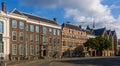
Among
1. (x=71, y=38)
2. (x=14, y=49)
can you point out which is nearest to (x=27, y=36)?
(x=14, y=49)

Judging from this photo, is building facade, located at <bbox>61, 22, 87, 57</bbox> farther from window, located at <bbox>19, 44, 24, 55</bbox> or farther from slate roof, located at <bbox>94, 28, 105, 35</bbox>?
window, located at <bbox>19, 44, 24, 55</bbox>

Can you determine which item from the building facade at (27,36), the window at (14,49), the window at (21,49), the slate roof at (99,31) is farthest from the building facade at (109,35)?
the window at (14,49)

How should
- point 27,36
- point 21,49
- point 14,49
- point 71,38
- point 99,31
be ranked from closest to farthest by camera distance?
point 14,49, point 21,49, point 27,36, point 71,38, point 99,31

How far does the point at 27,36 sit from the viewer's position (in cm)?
7062

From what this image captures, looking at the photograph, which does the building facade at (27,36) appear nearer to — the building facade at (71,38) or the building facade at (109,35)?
the building facade at (71,38)

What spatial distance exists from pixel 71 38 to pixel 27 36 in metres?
28.6

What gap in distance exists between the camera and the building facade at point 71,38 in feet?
297

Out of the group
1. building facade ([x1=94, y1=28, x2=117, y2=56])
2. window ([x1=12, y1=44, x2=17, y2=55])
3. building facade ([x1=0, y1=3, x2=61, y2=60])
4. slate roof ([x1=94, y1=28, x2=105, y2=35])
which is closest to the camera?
building facade ([x1=0, y1=3, x2=61, y2=60])

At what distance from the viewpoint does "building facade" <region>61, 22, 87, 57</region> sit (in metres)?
90.4

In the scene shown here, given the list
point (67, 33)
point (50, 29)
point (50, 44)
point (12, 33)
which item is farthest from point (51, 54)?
point (12, 33)

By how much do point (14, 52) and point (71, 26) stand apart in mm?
37754

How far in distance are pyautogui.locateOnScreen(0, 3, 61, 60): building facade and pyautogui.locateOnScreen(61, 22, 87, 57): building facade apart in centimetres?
477

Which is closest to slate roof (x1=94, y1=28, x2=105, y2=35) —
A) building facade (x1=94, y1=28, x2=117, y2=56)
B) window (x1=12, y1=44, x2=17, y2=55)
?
building facade (x1=94, y1=28, x2=117, y2=56)

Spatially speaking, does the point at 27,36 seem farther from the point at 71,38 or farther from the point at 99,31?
the point at 99,31
